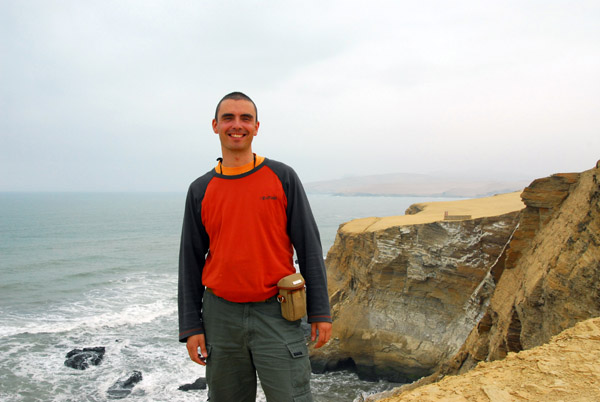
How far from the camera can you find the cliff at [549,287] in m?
3.87

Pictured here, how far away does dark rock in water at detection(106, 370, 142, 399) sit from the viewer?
47.9 feet

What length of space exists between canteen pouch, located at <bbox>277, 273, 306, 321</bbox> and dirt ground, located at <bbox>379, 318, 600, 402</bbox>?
183cm

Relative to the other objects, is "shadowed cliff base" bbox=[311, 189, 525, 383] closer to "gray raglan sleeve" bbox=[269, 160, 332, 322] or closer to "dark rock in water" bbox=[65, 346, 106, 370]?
"dark rock in water" bbox=[65, 346, 106, 370]

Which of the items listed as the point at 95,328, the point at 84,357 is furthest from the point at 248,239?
the point at 95,328

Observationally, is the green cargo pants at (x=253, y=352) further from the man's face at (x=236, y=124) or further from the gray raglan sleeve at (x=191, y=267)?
the man's face at (x=236, y=124)

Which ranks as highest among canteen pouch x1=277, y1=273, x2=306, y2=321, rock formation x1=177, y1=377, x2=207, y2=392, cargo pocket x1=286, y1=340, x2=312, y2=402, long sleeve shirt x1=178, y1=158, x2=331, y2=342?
long sleeve shirt x1=178, y1=158, x2=331, y2=342

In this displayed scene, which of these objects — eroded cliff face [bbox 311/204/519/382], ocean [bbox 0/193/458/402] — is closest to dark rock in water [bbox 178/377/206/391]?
ocean [bbox 0/193/458/402]

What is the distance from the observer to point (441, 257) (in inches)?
585

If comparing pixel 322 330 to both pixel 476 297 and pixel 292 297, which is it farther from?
pixel 476 297

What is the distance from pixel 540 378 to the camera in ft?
11.7

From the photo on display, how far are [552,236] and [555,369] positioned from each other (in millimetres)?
5101

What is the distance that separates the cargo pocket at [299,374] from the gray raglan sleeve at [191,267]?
2.65 feet

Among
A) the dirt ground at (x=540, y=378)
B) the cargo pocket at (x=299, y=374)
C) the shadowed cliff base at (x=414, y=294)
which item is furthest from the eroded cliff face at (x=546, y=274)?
the cargo pocket at (x=299, y=374)

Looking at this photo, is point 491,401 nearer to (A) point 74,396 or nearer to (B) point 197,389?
(B) point 197,389
